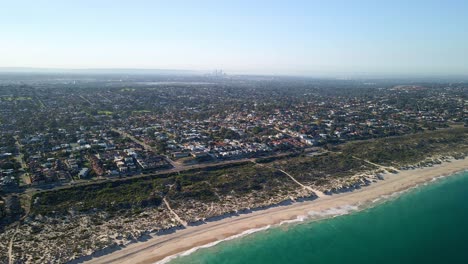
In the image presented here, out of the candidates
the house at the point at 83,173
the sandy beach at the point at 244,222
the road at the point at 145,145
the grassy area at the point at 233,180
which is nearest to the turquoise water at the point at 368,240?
the sandy beach at the point at 244,222

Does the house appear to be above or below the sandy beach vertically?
above

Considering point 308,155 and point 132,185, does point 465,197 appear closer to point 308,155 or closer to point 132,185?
point 308,155

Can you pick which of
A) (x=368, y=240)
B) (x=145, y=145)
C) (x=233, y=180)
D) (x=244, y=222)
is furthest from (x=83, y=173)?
(x=368, y=240)

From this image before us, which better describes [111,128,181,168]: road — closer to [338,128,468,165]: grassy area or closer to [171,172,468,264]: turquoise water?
[171,172,468,264]: turquoise water

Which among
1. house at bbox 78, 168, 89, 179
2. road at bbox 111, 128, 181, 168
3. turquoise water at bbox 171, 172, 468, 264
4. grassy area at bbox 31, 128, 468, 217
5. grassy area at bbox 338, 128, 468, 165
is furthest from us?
grassy area at bbox 338, 128, 468, 165

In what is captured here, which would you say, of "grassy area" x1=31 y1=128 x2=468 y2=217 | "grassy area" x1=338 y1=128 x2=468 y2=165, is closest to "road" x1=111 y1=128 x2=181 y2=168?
"grassy area" x1=31 y1=128 x2=468 y2=217

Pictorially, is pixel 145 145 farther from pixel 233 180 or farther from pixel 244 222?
pixel 244 222

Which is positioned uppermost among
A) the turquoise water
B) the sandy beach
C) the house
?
the house

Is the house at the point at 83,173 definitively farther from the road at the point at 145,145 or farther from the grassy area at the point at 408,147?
the grassy area at the point at 408,147
